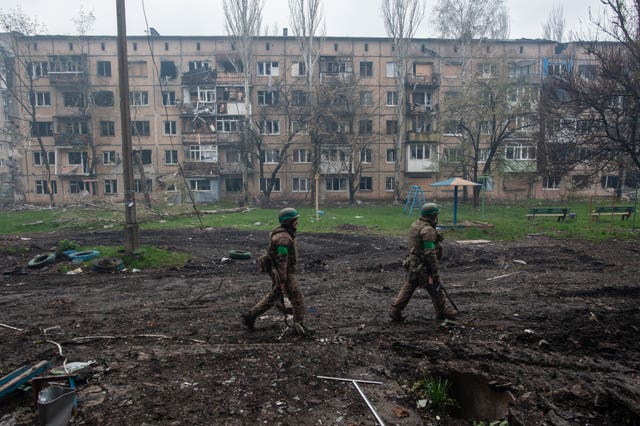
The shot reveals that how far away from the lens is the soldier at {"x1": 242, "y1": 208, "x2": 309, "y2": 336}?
19.0 ft

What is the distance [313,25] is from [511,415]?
37264 mm

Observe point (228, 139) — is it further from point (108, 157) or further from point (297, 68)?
point (108, 157)

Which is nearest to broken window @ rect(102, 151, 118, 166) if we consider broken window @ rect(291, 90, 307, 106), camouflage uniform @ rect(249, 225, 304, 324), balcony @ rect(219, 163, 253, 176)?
balcony @ rect(219, 163, 253, 176)

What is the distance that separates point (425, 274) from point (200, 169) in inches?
1384

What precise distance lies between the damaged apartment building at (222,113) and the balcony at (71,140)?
0.32 feet

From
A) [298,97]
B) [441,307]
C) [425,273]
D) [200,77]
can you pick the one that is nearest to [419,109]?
[298,97]

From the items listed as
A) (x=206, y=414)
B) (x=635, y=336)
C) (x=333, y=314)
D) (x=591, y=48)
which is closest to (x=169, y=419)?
(x=206, y=414)

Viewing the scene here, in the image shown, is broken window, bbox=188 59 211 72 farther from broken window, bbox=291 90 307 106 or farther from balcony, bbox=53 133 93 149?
balcony, bbox=53 133 93 149

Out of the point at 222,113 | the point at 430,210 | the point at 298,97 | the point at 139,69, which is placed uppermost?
the point at 139,69

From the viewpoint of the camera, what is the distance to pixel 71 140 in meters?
38.0

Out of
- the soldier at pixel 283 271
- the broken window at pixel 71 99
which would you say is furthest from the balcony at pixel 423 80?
the soldier at pixel 283 271

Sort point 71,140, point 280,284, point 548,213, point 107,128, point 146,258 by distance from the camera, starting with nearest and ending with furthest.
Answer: point 280,284 < point 146,258 < point 548,213 < point 71,140 < point 107,128

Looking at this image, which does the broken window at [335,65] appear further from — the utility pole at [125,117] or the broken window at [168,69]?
the utility pole at [125,117]

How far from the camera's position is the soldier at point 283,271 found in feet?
19.0
